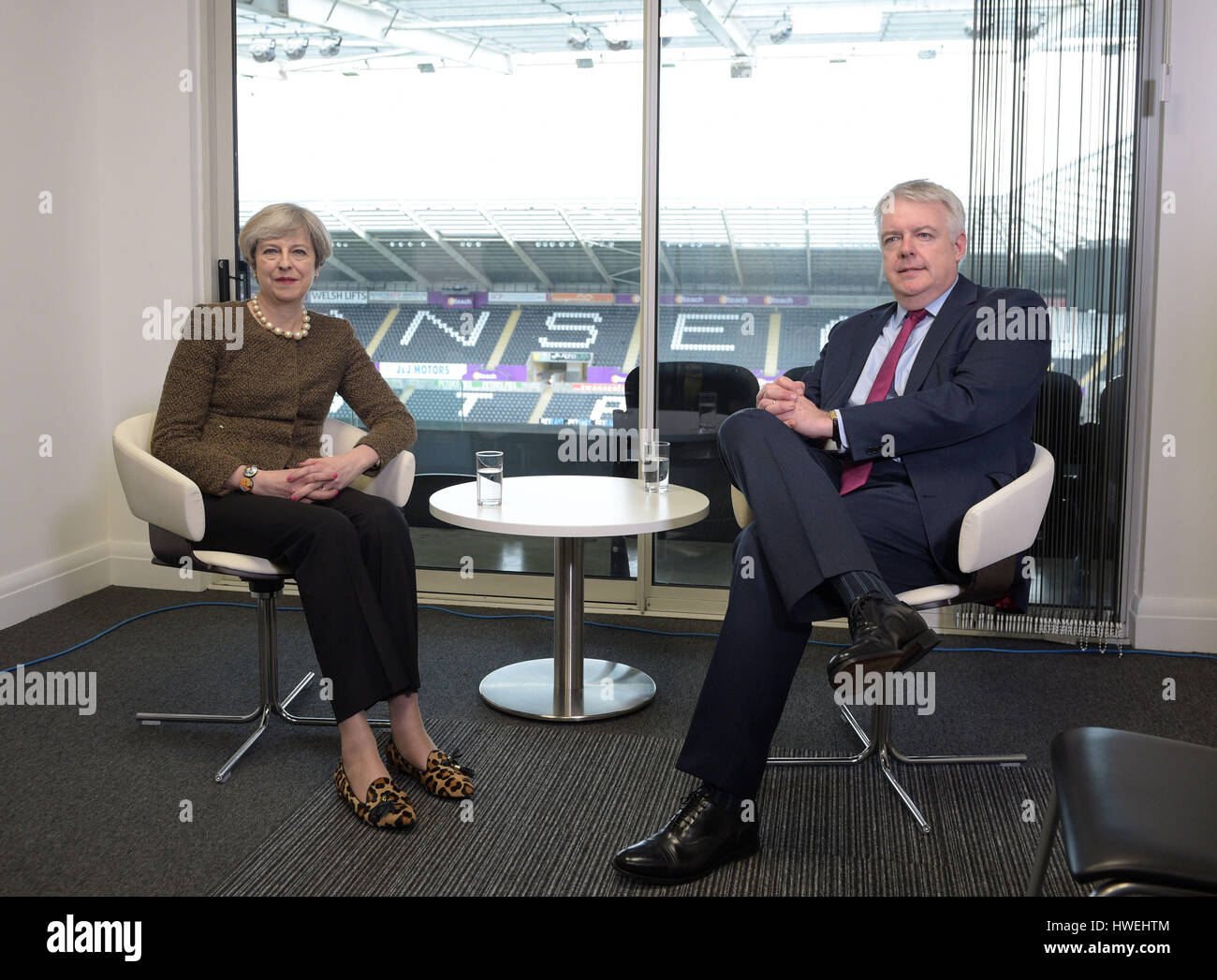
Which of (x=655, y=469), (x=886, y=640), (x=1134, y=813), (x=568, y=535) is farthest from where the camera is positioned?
(x=655, y=469)

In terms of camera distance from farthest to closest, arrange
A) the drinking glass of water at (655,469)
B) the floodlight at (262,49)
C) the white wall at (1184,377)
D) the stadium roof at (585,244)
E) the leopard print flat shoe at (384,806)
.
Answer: the floodlight at (262,49), the stadium roof at (585,244), the white wall at (1184,377), the drinking glass of water at (655,469), the leopard print flat shoe at (384,806)

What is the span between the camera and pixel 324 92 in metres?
3.81

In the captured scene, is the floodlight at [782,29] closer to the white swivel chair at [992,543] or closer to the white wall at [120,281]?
the white wall at [120,281]

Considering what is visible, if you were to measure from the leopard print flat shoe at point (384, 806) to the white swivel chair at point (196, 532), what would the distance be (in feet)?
1.32

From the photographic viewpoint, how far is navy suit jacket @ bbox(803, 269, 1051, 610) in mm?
2264

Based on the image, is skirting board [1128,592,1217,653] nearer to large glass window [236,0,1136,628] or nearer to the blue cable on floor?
the blue cable on floor

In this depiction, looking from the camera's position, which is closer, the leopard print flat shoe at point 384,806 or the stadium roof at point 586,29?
the leopard print flat shoe at point 384,806

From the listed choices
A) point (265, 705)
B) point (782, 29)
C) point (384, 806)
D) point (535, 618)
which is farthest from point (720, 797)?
point (782, 29)

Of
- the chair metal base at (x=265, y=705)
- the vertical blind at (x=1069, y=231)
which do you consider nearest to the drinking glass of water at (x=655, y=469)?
the chair metal base at (x=265, y=705)

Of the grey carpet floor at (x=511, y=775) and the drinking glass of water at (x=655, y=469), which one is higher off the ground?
the drinking glass of water at (x=655, y=469)

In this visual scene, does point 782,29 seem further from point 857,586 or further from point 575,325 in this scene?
point 857,586

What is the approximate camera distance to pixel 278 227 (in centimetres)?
256

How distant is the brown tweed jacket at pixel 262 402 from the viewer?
2.51m

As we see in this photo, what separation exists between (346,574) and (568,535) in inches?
20.7
